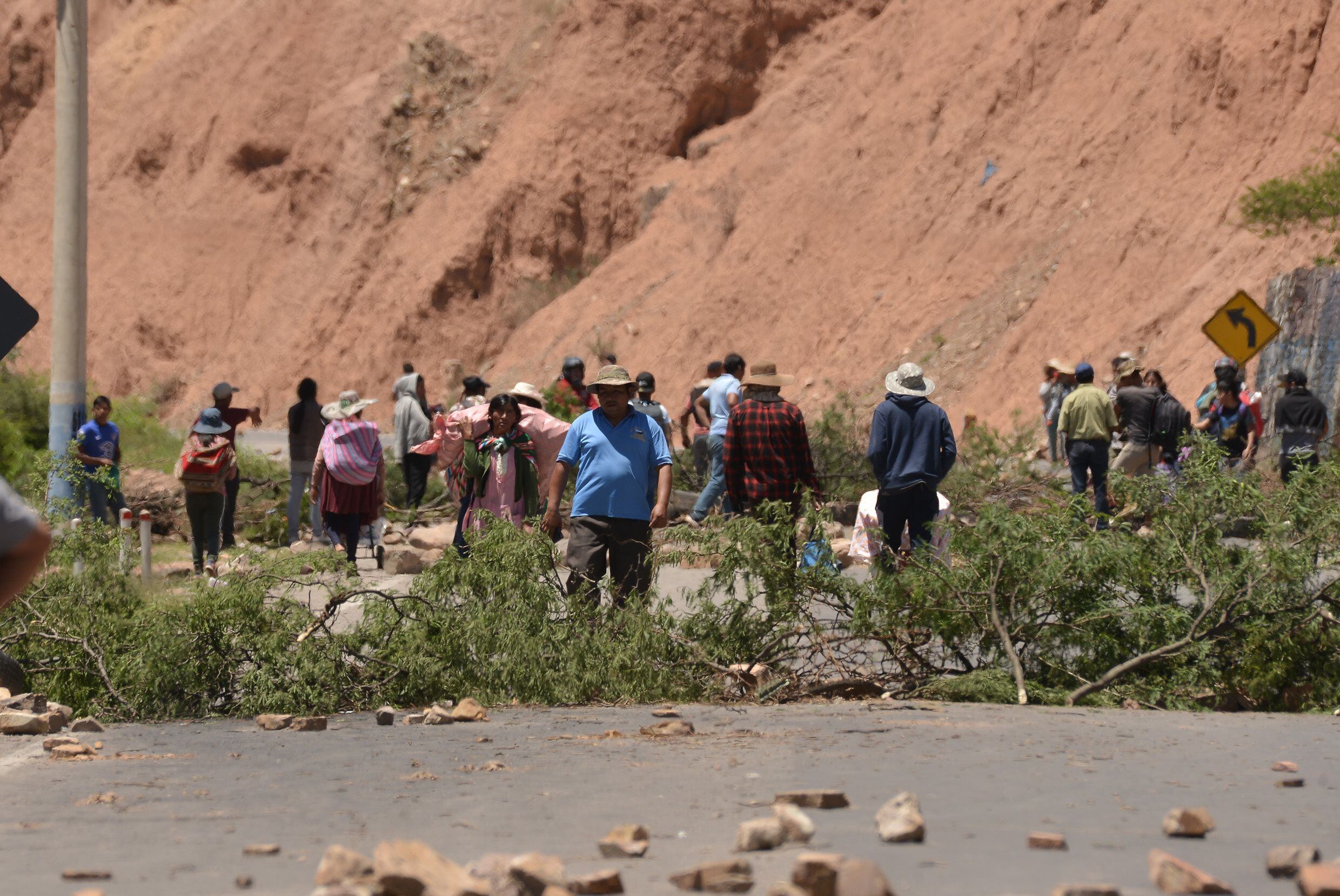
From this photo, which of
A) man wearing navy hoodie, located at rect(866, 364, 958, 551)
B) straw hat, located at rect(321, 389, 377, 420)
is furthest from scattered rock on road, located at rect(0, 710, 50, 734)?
straw hat, located at rect(321, 389, 377, 420)

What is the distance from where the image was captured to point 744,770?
6.15m

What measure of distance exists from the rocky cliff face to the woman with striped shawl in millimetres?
16025

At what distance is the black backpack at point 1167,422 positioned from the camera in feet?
50.6

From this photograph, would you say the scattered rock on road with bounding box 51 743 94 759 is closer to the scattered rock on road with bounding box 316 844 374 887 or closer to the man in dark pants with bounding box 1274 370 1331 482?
the scattered rock on road with bounding box 316 844 374 887

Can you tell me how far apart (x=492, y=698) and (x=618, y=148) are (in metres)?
36.9

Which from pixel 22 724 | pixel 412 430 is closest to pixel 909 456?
pixel 22 724

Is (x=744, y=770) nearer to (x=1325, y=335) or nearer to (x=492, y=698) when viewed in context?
(x=492, y=698)

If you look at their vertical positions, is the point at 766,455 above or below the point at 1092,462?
above

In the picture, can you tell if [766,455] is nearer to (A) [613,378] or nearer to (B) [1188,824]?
(A) [613,378]

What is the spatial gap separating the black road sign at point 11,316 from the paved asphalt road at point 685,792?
6.09ft

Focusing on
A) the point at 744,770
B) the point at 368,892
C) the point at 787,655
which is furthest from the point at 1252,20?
the point at 368,892

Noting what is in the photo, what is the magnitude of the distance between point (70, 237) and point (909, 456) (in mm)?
7156

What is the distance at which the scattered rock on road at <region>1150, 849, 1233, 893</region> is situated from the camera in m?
4.09

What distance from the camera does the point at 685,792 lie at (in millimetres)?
5777
